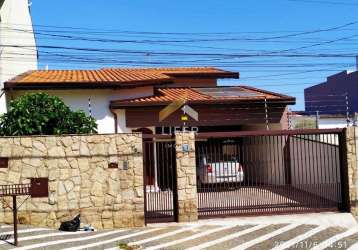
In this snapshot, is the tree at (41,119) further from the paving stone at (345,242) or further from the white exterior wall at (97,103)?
the paving stone at (345,242)

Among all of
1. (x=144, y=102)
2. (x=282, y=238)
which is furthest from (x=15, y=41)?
(x=282, y=238)

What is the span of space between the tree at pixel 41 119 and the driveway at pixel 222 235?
9.58 ft

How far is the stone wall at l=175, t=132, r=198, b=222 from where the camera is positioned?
1168 centimetres

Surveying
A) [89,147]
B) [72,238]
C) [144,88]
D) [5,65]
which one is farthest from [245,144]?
[5,65]

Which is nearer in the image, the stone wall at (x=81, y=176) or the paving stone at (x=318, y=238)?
the paving stone at (x=318, y=238)

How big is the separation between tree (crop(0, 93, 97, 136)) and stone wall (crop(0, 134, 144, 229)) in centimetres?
154

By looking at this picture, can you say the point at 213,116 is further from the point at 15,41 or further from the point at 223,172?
the point at 15,41

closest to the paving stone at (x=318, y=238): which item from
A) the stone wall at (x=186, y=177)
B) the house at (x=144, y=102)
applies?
the stone wall at (x=186, y=177)

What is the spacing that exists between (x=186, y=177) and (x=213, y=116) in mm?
6840

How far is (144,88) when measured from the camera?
738 inches

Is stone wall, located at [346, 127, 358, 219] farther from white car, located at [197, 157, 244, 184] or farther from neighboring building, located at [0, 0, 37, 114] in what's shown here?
neighboring building, located at [0, 0, 37, 114]

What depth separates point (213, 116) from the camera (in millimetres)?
18328

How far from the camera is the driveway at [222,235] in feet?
31.6

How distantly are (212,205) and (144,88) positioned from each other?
25.2ft
